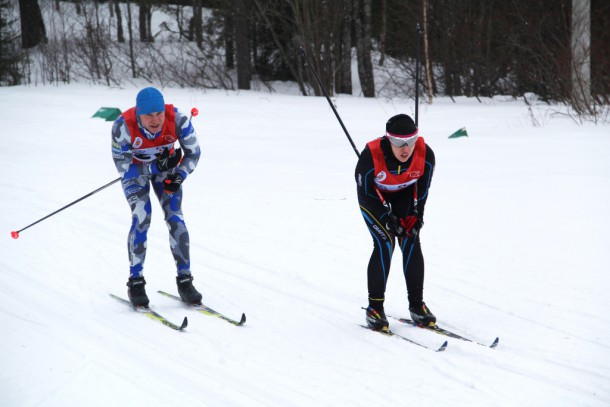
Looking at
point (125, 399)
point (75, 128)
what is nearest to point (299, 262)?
point (125, 399)

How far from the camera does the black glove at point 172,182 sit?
5.28 metres

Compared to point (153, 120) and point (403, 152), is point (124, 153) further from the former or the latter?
point (403, 152)

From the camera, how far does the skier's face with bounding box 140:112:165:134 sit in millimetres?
5121

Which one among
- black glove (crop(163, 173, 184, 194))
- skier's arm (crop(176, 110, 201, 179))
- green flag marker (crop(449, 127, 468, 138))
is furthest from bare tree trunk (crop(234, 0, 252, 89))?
black glove (crop(163, 173, 184, 194))

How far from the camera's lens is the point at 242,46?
23984 millimetres

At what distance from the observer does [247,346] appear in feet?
15.6

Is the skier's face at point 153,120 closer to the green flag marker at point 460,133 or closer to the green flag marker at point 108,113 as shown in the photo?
the green flag marker at point 460,133

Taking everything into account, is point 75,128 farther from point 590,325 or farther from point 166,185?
point 590,325

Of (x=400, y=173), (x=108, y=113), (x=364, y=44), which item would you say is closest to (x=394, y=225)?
(x=400, y=173)

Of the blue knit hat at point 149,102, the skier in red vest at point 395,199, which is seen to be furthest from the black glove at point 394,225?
the blue knit hat at point 149,102

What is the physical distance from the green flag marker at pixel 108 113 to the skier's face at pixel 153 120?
440 inches

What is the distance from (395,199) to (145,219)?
6.23 ft

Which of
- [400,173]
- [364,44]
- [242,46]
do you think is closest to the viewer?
[400,173]

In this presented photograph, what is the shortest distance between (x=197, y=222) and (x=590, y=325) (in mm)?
4696
